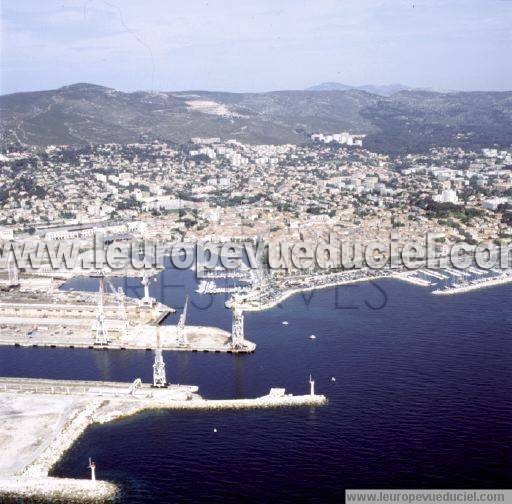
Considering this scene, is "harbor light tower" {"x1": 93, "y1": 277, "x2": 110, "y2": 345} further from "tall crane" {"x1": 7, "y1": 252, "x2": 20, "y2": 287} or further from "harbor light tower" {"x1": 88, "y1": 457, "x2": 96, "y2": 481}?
"tall crane" {"x1": 7, "y1": 252, "x2": 20, "y2": 287}

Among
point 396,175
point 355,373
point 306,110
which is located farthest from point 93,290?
point 306,110

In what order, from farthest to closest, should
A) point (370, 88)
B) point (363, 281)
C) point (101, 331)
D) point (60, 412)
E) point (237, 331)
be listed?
point (370, 88) < point (363, 281) < point (101, 331) < point (237, 331) < point (60, 412)

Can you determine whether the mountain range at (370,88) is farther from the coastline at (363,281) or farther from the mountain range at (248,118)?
the coastline at (363,281)

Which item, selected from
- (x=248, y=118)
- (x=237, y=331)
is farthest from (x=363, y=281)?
(x=248, y=118)

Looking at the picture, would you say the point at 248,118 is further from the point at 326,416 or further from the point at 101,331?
the point at 326,416

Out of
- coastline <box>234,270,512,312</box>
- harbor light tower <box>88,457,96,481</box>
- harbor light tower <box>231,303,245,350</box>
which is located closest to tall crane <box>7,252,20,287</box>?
coastline <box>234,270,512,312</box>

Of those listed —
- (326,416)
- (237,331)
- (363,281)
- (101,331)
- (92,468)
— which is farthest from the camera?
(363,281)
